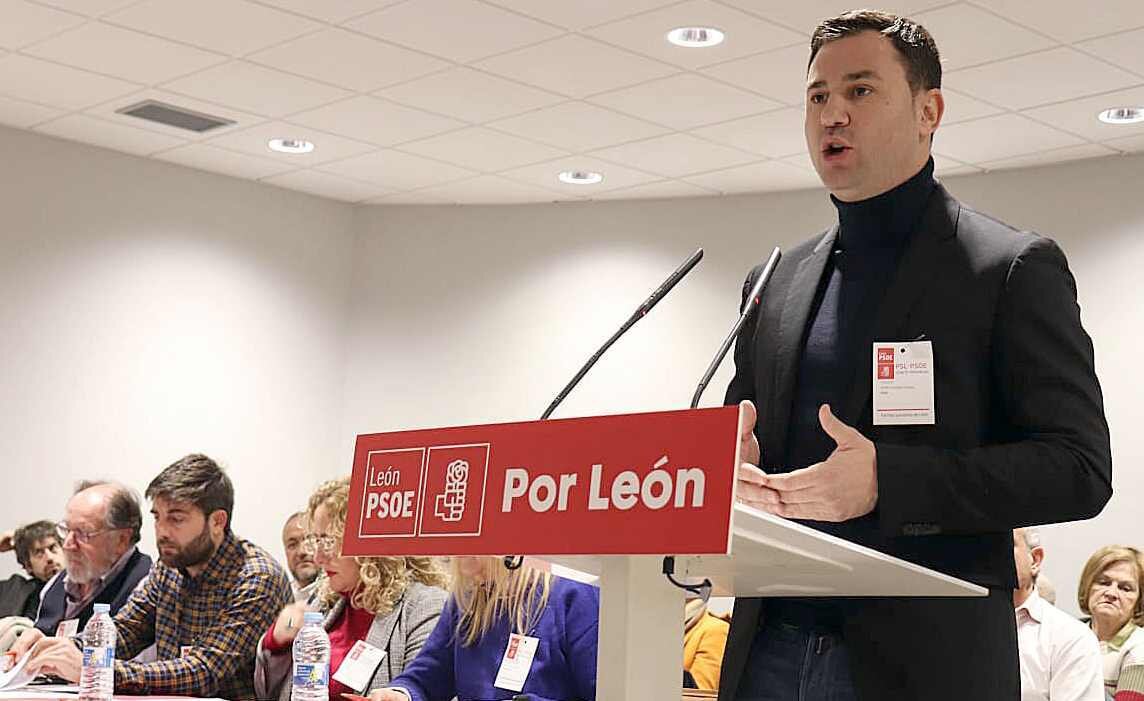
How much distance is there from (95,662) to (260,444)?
5.10 m

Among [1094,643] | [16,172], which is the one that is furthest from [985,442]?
[16,172]

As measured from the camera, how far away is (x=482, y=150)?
297 inches

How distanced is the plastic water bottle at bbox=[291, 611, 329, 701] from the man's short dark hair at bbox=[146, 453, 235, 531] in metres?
1.27

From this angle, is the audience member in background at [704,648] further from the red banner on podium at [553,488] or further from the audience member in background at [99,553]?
the red banner on podium at [553,488]

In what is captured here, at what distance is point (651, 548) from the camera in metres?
1.26

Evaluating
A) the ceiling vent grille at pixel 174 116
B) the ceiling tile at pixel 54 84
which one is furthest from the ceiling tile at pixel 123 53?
the ceiling vent grille at pixel 174 116

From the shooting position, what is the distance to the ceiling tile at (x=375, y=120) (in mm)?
6852

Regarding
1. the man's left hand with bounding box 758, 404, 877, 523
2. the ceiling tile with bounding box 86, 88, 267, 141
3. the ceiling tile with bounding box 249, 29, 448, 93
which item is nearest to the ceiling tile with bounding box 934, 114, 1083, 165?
the ceiling tile with bounding box 249, 29, 448, 93

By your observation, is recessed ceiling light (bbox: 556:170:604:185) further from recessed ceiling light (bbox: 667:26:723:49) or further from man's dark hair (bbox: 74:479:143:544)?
man's dark hair (bbox: 74:479:143:544)

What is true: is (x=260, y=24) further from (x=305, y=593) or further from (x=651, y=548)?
(x=651, y=548)

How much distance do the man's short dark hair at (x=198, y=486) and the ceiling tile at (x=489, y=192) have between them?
3.59 m

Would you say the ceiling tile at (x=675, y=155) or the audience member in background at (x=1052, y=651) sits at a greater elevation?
the ceiling tile at (x=675, y=155)

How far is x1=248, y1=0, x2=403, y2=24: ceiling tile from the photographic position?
18.0 ft

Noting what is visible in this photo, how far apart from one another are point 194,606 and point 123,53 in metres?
2.82
